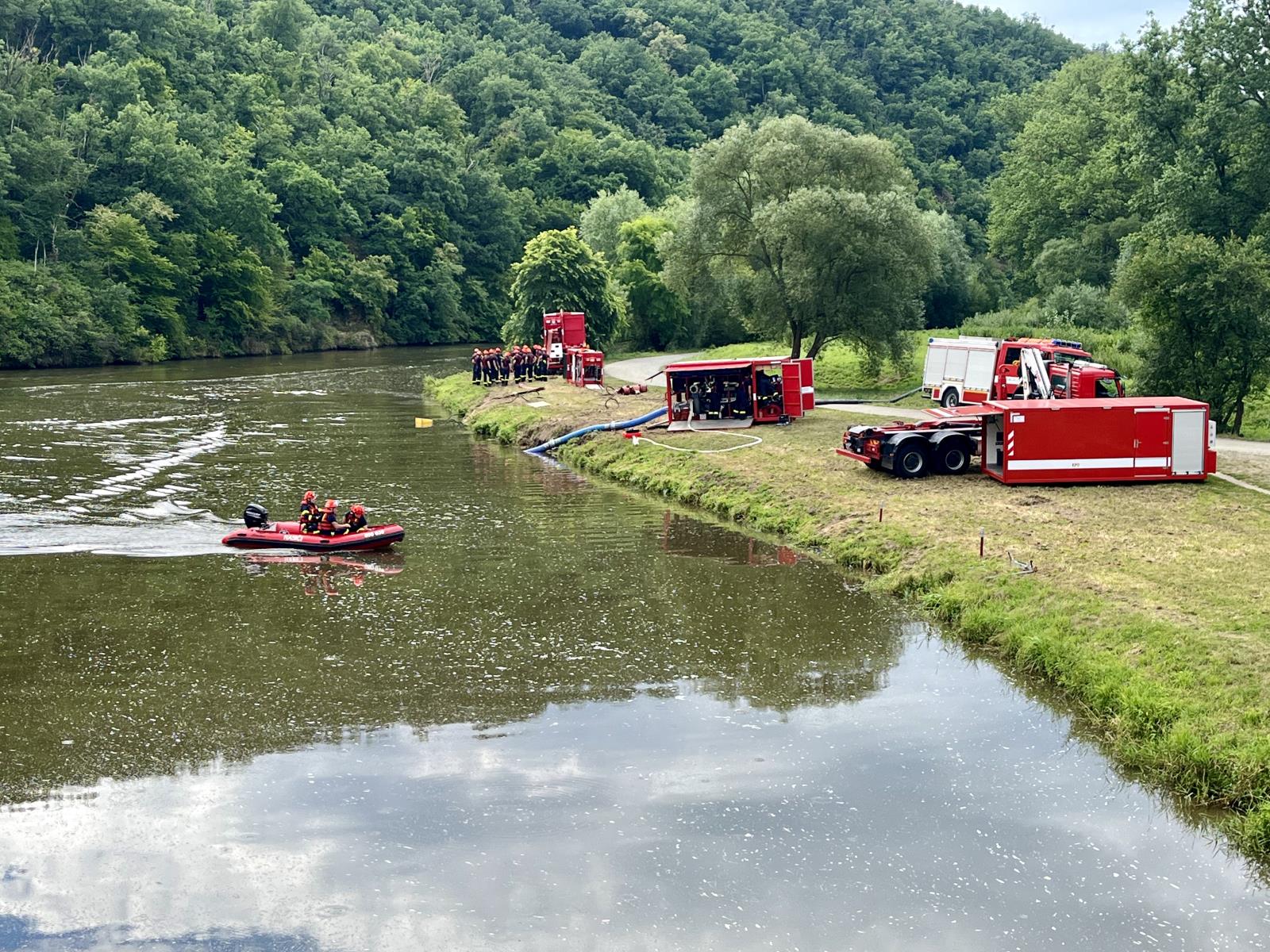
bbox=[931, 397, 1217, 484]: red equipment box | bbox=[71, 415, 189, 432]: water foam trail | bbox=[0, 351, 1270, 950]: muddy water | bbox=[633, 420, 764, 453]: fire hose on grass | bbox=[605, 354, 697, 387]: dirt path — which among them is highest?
bbox=[605, 354, 697, 387]: dirt path

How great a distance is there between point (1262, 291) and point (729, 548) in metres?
18.5

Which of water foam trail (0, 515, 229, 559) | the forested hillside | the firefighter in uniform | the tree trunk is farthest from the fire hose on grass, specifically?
the forested hillside

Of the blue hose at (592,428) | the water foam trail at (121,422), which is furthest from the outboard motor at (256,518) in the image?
the water foam trail at (121,422)

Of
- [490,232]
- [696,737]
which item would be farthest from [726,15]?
[696,737]

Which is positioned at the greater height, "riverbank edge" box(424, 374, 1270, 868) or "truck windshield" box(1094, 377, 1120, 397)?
"truck windshield" box(1094, 377, 1120, 397)

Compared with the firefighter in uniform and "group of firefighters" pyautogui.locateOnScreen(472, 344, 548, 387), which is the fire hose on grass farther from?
"group of firefighters" pyautogui.locateOnScreen(472, 344, 548, 387)

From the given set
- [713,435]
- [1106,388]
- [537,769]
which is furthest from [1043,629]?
[713,435]

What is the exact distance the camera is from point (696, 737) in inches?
714

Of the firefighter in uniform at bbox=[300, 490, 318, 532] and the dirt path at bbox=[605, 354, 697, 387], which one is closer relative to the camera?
the firefighter in uniform at bbox=[300, 490, 318, 532]

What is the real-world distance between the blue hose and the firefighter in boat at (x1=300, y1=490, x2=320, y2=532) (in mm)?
15592

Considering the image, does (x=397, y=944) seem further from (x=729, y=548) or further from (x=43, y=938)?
(x=729, y=548)

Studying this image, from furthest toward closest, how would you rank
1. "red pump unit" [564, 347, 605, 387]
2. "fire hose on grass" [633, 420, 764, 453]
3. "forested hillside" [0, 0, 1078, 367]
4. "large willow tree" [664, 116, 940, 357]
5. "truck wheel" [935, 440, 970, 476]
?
"forested hillside" [0, 0, 1078, 367]
"red pump unit" [564, 347, 605, 387]
"large willow tree" [664, 116, 940, 357]
"fire hose on grass" [633, 420, 764, 453]
"truck wheel" [935, 440, 970, 476]

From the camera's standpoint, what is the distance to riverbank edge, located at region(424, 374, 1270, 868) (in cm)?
1620

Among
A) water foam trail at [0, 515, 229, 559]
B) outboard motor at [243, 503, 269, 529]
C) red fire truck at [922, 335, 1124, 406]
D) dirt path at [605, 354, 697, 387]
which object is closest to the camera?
water foam trail at [0, 515, 229, 559]
